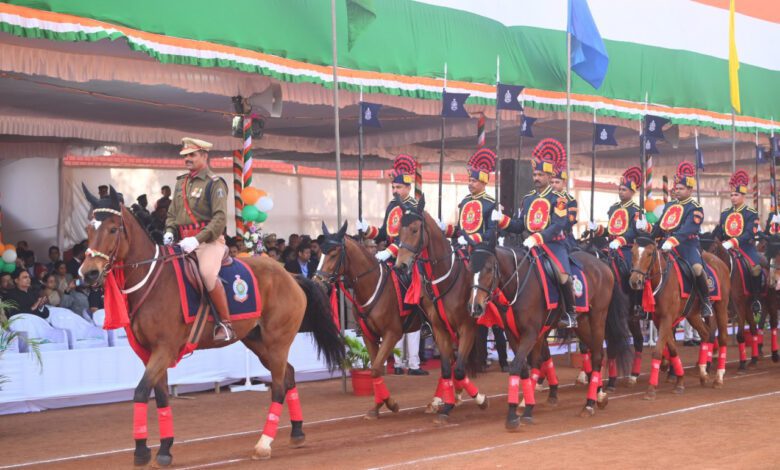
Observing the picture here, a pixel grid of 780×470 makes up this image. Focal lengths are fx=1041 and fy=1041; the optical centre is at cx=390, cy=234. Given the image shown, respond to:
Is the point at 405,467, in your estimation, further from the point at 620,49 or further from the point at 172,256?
the point at 620,49

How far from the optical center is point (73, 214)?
2062 centimetres

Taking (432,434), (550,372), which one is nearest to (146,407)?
(432,434)

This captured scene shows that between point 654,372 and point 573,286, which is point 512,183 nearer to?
point 654,372

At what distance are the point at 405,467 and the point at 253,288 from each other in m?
2.38

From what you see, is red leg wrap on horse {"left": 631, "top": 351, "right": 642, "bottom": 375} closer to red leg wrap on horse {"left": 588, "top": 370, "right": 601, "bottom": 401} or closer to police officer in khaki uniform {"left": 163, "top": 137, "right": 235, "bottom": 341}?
red leg wrap on horse {"left": 588, "top": 370, "right": 601, "bottom": 401}

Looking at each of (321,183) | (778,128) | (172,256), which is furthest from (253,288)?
(778,128)

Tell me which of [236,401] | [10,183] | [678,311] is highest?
[10,183]

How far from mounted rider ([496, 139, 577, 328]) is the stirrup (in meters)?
3.34

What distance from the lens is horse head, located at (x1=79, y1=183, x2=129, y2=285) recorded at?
8422 millimetres

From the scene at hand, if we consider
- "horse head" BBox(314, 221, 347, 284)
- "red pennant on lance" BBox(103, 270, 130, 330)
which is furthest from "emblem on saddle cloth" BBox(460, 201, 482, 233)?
"red pennant on lance" BBox(103, 270, 130, 330)

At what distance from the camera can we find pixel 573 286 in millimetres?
11703

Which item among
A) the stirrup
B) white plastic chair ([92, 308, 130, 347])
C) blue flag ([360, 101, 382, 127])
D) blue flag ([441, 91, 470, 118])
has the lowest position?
white plastic chair ([92, 308, 130, 347])

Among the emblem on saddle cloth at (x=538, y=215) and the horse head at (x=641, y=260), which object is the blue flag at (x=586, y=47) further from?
the emblem on saddle cloth at (x=538, y=215)

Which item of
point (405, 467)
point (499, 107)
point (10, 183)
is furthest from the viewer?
point (10, 183)
